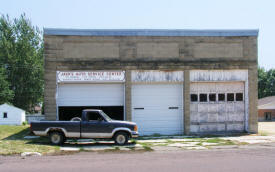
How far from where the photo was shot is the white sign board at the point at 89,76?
19.4 meters

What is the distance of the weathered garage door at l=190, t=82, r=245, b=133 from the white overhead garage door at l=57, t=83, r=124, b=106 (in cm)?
454

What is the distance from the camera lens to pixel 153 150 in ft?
46.0

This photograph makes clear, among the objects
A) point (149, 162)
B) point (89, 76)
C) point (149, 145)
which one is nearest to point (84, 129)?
point (149, 145)

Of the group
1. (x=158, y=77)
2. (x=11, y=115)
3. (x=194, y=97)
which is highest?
(x=158, y=77)

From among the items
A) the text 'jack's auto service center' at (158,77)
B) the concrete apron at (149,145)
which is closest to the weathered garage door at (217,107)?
the text 'jack's auto service center' at (158,77)

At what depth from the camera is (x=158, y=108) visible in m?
20.2

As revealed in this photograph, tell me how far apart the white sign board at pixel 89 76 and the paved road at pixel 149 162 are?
23.0ft

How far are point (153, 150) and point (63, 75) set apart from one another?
797 centimetres

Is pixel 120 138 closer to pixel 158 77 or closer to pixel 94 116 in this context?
pixel 94 116

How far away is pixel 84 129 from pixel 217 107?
8937 millimetres

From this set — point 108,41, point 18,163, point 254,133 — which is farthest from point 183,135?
point 18,163

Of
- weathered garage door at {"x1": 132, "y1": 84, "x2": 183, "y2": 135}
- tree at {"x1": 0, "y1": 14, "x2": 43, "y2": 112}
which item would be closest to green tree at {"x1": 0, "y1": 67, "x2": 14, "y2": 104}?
tree at {"x1": 0, "y1": 14, "x2": 43, "y2": 112}

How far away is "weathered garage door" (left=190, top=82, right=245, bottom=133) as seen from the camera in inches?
803

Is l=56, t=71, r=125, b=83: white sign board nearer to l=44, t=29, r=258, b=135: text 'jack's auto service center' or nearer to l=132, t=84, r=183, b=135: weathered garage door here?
l=44, t=29, r=258, b=135: text 'jack's auto service center'
